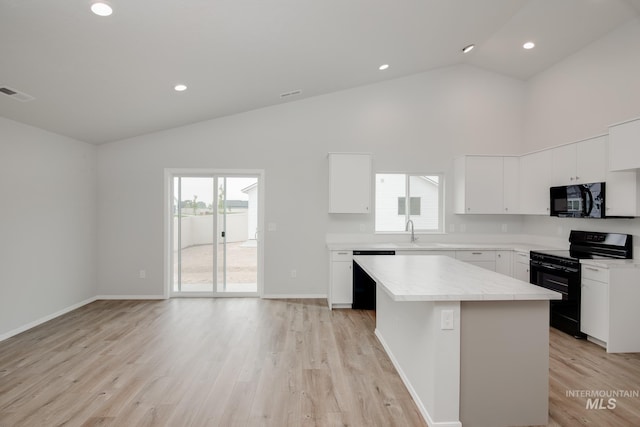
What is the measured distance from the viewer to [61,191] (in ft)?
14.1

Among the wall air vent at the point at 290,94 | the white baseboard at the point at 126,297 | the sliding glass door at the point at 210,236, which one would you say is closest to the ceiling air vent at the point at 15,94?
the sliding glass door at the point at 210,236

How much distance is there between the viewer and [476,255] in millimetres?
4652

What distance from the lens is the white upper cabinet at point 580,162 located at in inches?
139

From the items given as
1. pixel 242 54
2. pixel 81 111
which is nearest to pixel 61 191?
pixel 81 111

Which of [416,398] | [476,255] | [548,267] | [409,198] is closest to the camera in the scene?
[416,398]

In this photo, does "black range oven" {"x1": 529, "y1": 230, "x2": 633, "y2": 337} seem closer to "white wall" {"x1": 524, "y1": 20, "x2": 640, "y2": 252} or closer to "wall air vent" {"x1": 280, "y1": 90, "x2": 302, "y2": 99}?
"white wall" {"x1": 524, "y1": 20, "x2": 640, "y2": 252}

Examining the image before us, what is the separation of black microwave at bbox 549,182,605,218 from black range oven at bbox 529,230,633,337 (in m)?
0.36

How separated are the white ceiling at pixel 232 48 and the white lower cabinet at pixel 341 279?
2.48 meters

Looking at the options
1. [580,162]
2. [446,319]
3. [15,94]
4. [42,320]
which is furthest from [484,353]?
[42,320]

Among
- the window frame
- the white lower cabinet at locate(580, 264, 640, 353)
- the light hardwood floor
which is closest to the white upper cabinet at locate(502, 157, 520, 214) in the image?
the window frame

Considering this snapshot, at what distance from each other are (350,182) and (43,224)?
13.2 feet

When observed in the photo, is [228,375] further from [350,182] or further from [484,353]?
[350,182]

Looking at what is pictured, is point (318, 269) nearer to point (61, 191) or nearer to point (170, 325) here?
point (170, 325)

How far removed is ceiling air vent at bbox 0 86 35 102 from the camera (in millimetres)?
2931
